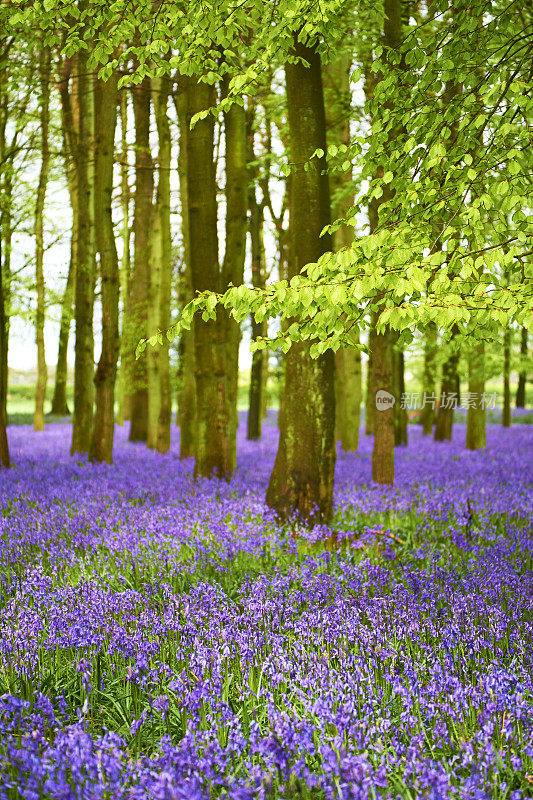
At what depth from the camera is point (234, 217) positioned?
1088 centimetres

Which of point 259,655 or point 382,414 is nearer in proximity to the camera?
point 259,655

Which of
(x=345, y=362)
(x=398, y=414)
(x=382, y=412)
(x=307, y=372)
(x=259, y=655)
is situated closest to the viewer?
(x=259, y=655)

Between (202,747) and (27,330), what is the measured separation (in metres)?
24.1

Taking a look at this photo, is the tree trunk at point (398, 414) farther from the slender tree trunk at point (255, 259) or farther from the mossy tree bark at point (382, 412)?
the mossy tree bark at point (382, 412)

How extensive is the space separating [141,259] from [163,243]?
Answer: 501 cm

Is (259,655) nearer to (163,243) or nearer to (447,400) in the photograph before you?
(163,243)

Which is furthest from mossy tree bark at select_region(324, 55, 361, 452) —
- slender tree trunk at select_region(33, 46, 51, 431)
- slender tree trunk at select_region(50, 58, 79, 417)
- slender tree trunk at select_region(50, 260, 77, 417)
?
slender tree trunk at select_region(50, 260, 77, 417)

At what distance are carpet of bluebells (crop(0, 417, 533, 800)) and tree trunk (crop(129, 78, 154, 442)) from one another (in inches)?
412

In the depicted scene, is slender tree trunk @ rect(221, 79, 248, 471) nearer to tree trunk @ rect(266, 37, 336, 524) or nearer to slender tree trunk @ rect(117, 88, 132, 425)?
tree trunk @ rect(266, 37, 336, 524)

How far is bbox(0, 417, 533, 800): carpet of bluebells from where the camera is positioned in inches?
98.1

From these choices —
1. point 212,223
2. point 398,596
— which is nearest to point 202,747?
point 398,596

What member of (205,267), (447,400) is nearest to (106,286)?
(205,267)

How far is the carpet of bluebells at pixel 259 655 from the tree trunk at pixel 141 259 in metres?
10.5

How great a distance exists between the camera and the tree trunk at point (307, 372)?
23.0 ft
